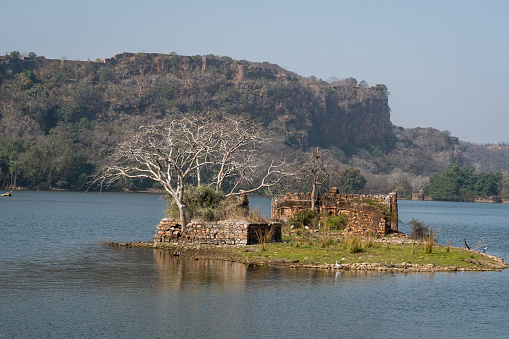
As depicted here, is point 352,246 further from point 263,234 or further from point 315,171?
point 315,171

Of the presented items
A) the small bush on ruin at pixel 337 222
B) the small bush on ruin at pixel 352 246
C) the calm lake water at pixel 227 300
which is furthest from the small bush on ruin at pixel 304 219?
the calm lake water at pixel 227 300

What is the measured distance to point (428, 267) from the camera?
81.0 feet

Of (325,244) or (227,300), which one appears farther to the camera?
(325,244)

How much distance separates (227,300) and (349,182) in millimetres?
106263

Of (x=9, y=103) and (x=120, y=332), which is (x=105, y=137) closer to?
(x=9, y=103)

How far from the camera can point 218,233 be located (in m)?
29.4

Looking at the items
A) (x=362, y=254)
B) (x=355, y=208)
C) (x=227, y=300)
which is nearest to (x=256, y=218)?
(x=362, y=254)

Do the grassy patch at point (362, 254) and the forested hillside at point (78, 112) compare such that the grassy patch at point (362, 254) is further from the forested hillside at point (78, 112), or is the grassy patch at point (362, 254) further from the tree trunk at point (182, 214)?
the forested hillside at point (78, 112)

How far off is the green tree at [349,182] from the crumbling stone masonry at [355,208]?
8053 centimetres

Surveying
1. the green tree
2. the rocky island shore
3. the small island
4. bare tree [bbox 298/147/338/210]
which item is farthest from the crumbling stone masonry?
the green tree

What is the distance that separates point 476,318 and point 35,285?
1233 cm

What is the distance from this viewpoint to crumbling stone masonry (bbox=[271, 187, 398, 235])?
3512 cm

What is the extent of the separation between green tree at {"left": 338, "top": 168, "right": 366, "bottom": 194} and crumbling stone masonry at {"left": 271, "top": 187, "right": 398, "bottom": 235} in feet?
264

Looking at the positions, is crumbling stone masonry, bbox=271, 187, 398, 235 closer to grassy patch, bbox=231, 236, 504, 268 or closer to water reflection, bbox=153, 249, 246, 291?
grassy patch, bbox=231, 236, 504, 268
